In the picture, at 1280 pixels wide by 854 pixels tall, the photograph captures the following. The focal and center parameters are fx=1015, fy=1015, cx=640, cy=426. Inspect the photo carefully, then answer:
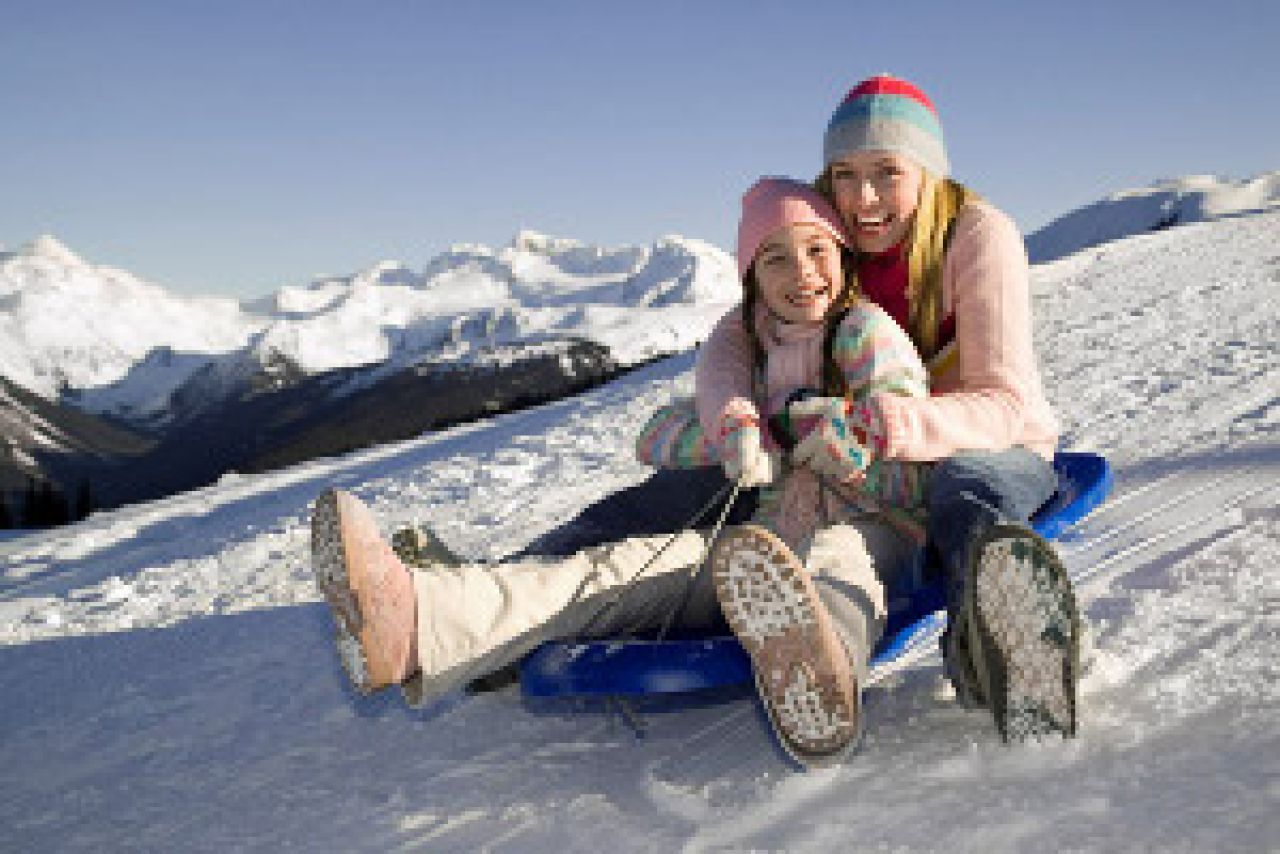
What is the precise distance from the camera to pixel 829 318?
121 inches

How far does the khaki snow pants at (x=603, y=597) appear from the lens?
2.31 metres

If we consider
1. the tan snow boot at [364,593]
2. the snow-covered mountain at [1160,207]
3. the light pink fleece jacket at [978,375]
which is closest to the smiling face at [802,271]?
the light pink fleece jacket at [978,375]

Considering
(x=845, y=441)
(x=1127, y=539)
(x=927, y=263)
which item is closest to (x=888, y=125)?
(x=927, y=263)

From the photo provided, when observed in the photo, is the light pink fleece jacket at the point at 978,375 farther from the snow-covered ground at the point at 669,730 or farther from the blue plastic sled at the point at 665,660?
the snow-covered ground at the point at 669,730

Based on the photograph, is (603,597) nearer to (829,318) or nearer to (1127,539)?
(829,318)

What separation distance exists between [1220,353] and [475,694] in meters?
5.41

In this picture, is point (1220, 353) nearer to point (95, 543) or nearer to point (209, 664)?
point (209, 664)

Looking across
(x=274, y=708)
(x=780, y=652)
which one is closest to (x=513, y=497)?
(x=274, y=708)

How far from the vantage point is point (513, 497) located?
22.1 ft

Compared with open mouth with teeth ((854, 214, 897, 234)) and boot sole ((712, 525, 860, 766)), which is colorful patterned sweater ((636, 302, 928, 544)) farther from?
boot sole ((712, 525, 860, 766))

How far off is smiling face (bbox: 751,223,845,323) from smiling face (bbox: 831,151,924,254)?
0.13 metres

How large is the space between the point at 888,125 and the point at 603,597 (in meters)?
1.69

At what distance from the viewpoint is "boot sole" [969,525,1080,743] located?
1976 millimetres

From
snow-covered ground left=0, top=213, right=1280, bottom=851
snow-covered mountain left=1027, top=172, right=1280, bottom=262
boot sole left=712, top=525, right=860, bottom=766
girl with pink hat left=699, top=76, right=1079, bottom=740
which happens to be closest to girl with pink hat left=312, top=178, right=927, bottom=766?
boot sole left=712, top=525, right=860, bottom=766
